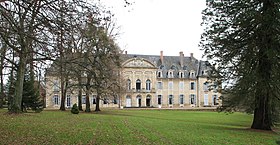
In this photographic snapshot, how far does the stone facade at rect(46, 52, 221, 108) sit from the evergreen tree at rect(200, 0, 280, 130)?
41.3 m

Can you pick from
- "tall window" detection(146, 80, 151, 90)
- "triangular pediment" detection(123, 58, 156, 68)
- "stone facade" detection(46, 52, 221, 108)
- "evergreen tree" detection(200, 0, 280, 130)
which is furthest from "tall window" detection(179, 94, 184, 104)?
"evergreen tree" detection(200, 0, 280, 130)

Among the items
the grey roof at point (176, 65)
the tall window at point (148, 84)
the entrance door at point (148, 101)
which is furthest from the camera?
the grey roof at point (176, 65)

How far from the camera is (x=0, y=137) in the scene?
361 inches

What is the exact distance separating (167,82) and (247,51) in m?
46.3

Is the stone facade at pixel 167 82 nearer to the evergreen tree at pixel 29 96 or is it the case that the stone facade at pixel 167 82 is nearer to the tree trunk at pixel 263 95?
the evergreen tree at pixel 29 96

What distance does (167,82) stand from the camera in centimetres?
6269

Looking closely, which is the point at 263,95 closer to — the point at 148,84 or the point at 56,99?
the point at 148,84

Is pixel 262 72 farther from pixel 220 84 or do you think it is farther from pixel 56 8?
pixel 56 8

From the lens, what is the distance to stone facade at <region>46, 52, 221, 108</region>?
59688 millimetres

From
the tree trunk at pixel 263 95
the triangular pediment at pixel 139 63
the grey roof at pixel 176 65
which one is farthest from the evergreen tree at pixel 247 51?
the grey roof at pixel 176 65

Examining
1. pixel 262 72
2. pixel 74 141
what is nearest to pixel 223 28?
pixel 262 72

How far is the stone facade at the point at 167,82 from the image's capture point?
59688 millimetres

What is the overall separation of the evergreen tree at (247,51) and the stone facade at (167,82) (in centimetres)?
4132

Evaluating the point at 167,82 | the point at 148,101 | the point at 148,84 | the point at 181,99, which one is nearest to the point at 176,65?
the point at 167,82
